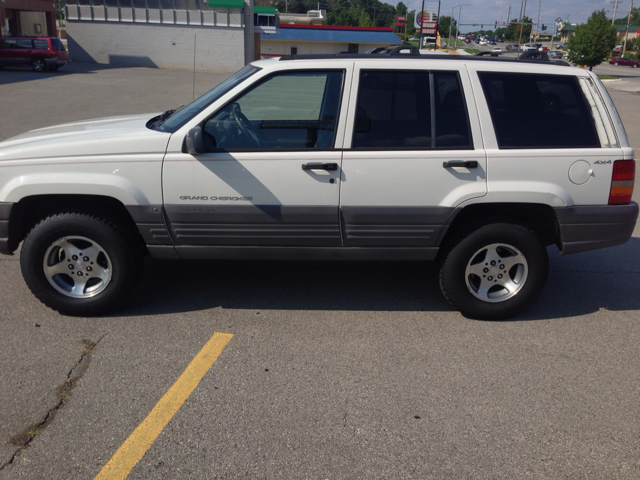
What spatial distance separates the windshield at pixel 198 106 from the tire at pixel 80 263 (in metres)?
0.84

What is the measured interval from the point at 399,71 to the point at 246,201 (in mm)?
1443

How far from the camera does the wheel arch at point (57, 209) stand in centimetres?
422

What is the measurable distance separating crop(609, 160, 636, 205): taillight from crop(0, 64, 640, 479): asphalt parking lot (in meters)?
0.54

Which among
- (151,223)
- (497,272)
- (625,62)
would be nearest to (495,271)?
(497,272)

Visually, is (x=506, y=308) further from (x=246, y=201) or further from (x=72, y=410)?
(x=72, y=410)

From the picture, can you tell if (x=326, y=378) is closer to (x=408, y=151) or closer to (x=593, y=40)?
(x=408, y=151)

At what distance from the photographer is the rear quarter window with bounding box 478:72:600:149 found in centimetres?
422

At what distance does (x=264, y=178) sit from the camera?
4105 millimetres

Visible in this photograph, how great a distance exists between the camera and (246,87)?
4117 mm

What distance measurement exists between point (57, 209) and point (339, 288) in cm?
231

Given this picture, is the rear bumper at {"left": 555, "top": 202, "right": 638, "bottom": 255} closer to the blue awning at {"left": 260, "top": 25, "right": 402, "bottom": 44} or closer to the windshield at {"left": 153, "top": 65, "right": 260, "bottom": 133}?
the windshield at {"left": 153, "top": 65, "right": 260, "bottom": 133}

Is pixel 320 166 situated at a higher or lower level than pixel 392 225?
higher

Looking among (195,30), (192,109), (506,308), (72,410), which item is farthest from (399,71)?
(195,30)

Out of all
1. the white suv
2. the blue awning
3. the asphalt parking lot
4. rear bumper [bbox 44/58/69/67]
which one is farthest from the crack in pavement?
the blue awning
